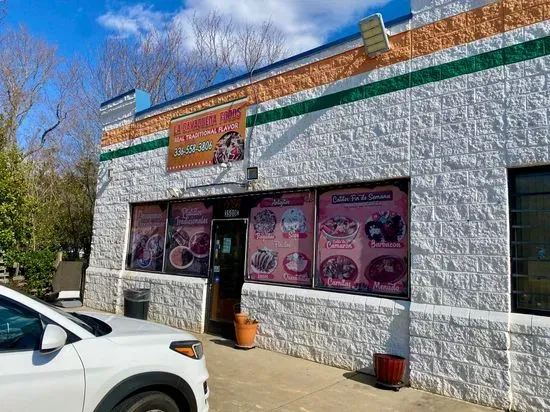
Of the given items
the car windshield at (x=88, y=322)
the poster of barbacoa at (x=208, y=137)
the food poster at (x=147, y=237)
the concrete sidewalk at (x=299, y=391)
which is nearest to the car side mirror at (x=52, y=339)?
the car windshield at (x=88, y=322)

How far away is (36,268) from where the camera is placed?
13.5 m

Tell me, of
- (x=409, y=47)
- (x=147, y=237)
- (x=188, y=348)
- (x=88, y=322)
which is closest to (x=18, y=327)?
(x=88, y=322)

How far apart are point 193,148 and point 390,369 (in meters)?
6.22

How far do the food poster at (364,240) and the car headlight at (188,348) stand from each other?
A: 3.54 m

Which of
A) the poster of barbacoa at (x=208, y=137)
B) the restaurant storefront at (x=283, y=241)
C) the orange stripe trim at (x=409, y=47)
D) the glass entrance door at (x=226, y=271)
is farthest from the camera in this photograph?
the poster of barbacoa at (x=208, y=137)

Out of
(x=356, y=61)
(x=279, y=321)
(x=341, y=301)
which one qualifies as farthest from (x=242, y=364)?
(x=356, y=61)

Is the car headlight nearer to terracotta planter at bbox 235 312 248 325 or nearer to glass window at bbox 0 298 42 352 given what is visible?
glass window at bbox 0 298 42 352

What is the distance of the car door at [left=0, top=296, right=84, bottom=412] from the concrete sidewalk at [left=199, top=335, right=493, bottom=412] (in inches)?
95.0

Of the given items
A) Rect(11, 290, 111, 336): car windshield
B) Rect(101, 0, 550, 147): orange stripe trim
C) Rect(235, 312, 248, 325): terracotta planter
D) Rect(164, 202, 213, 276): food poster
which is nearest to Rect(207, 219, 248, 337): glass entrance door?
Rect(164, 202, 213, 276): food poster

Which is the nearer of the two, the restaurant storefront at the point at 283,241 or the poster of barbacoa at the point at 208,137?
the restaurant storefront at the point at 283,241

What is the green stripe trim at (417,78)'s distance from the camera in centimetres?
596

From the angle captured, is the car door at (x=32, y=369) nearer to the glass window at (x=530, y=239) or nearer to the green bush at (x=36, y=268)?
the glass window at (x=530, y=239)

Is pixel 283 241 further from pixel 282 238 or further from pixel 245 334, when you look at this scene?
pixel 245 334

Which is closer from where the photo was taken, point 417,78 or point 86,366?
point 86,366
